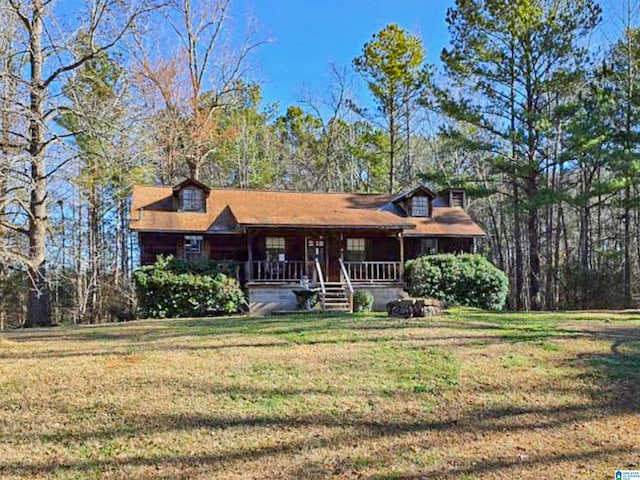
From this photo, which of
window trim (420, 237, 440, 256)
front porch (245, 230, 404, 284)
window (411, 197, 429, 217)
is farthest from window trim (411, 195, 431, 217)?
front porch (245, 230, 404, 284)

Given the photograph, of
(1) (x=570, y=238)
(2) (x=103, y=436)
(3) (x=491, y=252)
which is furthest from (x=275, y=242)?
(1) (x=570, y=238)

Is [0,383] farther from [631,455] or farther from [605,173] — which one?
[605,173]

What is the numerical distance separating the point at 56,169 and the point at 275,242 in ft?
29.1

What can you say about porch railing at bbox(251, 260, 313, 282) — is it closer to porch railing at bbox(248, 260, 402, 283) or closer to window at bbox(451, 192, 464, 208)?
porch railing at bbox(248, 260, 402, 283)

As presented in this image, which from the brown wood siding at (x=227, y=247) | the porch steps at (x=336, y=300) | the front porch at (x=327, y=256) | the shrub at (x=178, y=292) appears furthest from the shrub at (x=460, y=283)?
the shrub at (x=178, y=292)

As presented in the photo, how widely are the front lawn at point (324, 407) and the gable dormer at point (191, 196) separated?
10883 mm

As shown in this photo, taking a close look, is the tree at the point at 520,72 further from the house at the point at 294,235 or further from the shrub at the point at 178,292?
the shrub at the point at 178,292

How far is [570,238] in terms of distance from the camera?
111 ft

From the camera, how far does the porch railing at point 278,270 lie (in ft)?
61.0

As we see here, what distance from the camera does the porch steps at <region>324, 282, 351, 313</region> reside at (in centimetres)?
1697

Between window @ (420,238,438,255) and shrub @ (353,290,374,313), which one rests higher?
window @ (420,238,438,255)

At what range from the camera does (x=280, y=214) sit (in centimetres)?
1964

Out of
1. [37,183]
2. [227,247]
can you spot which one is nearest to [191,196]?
[227,247]

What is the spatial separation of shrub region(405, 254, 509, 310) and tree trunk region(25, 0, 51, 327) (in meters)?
12.9
